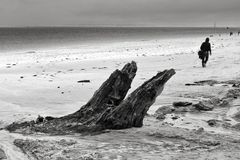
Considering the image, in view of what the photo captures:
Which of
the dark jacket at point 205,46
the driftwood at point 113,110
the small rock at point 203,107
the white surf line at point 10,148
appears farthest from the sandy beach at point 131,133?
the dark jacket at point 205,46

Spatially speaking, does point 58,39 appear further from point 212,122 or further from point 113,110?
point 113,110

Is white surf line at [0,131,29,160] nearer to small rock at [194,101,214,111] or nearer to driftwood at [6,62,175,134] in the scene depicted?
driftwood at [6,62,175,134]

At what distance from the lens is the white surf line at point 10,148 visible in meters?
5.49

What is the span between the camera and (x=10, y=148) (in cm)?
586

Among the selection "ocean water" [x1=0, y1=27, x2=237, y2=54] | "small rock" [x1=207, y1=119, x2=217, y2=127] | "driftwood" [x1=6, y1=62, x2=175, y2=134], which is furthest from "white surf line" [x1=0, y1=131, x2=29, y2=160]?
"ocean water" [x1=0, y1=27, x2=237, y2=54]

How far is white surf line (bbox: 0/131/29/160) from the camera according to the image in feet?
18.0

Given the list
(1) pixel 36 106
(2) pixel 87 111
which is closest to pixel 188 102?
(2) pixel 87 111

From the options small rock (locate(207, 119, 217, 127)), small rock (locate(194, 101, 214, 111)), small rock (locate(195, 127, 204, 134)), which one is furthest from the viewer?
small rock (locate(194, 101, 214, 111))

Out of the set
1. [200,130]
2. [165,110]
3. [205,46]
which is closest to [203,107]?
[165,110]

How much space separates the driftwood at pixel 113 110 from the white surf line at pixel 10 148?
406 millimetres

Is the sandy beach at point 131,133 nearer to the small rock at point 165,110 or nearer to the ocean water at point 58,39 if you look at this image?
the small rock at point 165,110

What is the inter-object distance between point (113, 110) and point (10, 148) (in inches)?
76.9

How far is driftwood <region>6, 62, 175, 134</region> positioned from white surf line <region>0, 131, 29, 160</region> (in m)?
0.41

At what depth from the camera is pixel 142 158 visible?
5.23 m
